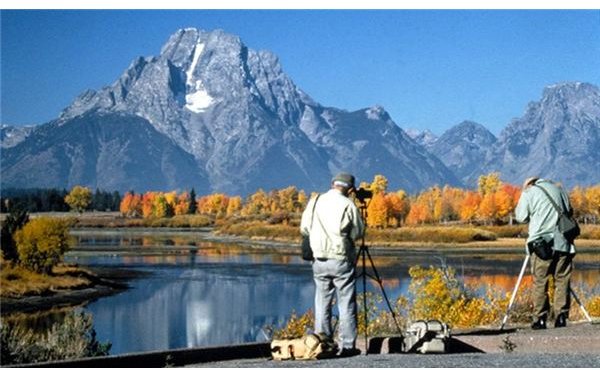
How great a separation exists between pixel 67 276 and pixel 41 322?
51.9ft

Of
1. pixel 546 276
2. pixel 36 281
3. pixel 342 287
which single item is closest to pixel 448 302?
pixel 546 276

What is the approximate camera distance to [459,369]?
845 centimetres

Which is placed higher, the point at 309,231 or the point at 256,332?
the point at 309,231

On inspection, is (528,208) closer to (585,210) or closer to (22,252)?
Answer: (22,252)

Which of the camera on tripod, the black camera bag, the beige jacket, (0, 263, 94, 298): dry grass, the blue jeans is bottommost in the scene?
(0, 263, 94, 298): dry grass

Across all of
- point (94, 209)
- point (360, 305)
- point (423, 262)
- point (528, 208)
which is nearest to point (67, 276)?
point (423, 262)

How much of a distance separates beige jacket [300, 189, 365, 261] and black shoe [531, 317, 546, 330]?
8.98 feet

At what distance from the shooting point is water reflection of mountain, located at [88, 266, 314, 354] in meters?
31.2

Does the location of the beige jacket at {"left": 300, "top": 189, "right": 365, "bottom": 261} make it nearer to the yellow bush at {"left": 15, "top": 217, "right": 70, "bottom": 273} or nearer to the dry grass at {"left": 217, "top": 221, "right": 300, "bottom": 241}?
the yellow bush at {"left": 15, "top": 217, "right": 70, "bottom": 273}

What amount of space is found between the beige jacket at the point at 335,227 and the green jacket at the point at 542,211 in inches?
94.5

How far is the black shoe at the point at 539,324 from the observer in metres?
11.3

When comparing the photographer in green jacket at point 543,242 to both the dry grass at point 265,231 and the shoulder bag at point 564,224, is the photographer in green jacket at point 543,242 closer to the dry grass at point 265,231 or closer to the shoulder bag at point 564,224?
the shoulder bag at point 564,224

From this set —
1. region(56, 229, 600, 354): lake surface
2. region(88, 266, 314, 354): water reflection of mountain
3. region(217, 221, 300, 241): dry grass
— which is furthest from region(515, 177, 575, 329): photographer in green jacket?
region(217, 221, 300, 241): dry grass

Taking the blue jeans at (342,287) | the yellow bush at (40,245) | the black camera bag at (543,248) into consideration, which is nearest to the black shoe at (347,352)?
the blue jeans at (342,287)
